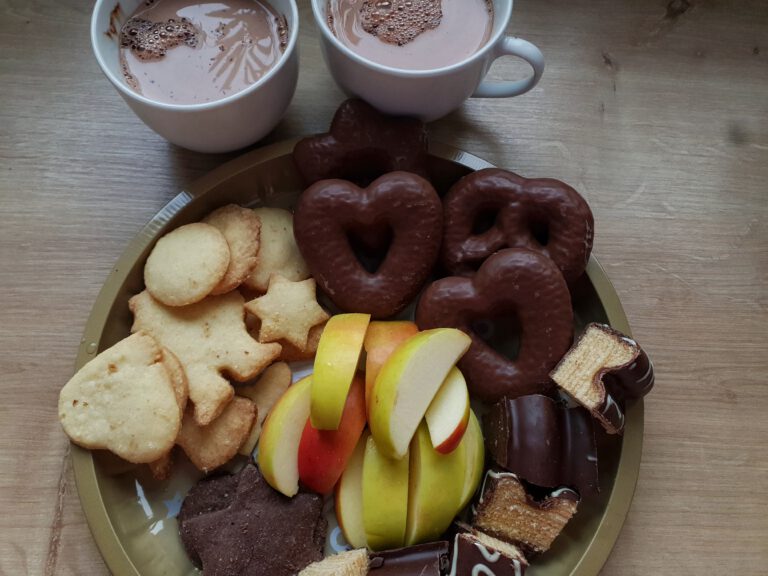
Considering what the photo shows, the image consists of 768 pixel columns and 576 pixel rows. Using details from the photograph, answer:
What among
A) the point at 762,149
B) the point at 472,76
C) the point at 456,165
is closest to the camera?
the point at 472,76

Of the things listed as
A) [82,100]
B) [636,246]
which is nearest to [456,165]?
[636,246]

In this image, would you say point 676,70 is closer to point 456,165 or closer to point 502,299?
point 456,165

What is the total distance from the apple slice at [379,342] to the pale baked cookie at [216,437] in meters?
0.18

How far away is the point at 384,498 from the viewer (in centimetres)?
97

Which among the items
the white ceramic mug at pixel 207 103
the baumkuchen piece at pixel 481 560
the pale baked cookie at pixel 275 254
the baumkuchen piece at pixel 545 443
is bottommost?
the baumkuchen piece at pixel 481 560

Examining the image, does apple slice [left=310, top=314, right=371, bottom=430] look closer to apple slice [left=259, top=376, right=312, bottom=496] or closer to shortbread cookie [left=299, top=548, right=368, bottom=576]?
apple slice [left=259, top=376, right=312, bottom=496]

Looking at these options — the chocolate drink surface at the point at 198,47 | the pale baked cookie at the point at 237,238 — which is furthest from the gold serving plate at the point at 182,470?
the chocolate drink surface at the point at 198,47

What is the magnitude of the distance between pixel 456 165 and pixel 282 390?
42cm

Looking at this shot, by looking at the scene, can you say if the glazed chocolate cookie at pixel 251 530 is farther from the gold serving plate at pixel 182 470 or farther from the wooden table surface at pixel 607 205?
the wooden table surface at pixel 607 205

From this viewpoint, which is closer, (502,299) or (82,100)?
(502,299)

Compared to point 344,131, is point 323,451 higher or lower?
lower

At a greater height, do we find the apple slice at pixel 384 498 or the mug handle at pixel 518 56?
the mug handle at pixel 518 56

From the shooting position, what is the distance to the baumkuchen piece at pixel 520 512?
0.96 m

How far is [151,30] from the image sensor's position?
0.98 m
